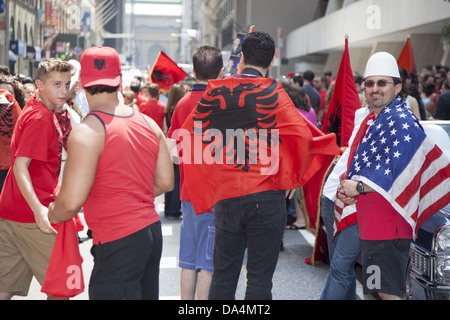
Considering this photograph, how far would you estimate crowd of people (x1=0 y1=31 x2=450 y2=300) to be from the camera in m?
3.17

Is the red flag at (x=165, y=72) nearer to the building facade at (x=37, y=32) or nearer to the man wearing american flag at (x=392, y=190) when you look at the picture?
the man wearing american flag at (x=392, y=190)

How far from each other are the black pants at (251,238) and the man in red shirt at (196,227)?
0.73 meters

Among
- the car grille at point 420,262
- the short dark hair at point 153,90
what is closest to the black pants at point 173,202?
the short dark hair at point 153,90

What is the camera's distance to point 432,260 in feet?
14.0

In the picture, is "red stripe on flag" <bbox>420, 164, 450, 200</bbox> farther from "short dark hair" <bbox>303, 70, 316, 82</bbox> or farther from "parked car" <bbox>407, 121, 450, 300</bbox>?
"short dark hair" <bbox>303, 70, 316, 82</bbox>

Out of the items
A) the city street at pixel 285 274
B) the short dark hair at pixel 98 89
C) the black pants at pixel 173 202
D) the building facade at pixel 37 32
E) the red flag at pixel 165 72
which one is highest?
the building facade at pixel 37 32

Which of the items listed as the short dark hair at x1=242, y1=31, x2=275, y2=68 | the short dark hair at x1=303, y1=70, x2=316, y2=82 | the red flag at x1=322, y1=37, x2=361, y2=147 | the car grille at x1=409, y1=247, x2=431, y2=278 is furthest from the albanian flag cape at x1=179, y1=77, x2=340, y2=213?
the short dark hair at x1=303, y1=70, x2=316, y2=82

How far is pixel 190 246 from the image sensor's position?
484 centimetres

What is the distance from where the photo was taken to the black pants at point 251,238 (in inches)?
150

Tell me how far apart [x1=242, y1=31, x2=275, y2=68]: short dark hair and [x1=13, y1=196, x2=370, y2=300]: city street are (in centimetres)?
252

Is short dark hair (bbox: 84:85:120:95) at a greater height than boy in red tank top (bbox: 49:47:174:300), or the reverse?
short dark hair (bbox: 84:85:120:95)
